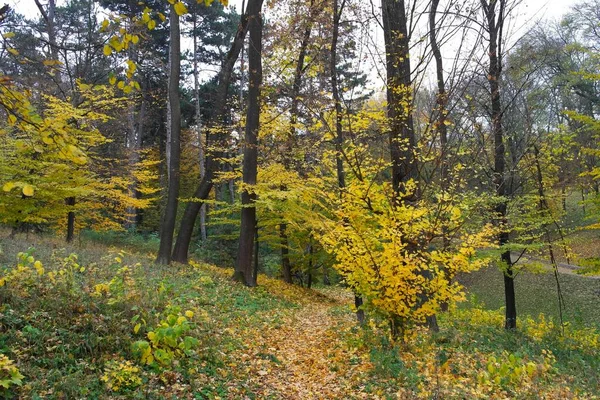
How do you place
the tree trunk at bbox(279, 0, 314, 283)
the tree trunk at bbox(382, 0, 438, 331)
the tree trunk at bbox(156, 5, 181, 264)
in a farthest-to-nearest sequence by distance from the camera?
1. the tree trunk at bbox(156, 5, 181, 264)
2. the tree trunk at bbox(279, 0, 314, 283)
3. the tree trunk at bbox(382, 0, 438, 331)

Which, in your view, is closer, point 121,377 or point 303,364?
point 121,377

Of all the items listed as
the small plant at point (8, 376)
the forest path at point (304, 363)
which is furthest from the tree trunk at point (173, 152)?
the small plant at point (8, 376)

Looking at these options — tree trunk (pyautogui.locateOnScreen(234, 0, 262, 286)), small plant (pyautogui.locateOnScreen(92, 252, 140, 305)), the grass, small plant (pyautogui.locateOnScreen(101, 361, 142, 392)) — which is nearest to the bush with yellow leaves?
small plant (pyautogui.locateOnScreen(92, 252, 140, 305))

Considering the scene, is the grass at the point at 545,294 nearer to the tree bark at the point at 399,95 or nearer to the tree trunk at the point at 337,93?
the tree trunk at the point at 337,93

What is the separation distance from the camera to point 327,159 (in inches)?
371

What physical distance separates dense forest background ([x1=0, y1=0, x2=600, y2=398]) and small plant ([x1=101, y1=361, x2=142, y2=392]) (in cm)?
5

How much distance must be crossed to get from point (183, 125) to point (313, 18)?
1881 centimetres

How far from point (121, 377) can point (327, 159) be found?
6515 mm

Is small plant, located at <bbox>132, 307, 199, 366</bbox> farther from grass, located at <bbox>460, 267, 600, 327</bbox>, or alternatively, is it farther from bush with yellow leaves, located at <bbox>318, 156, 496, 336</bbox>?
grass, located at <bbox>460, 267, 600, 327</bbox>

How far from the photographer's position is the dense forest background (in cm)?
495

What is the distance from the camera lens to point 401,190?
684 centimetres

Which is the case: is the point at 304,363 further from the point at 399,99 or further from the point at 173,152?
the point at 173,152

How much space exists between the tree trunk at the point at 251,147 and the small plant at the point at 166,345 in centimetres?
655

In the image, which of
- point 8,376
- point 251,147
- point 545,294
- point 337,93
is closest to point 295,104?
point 251,147
